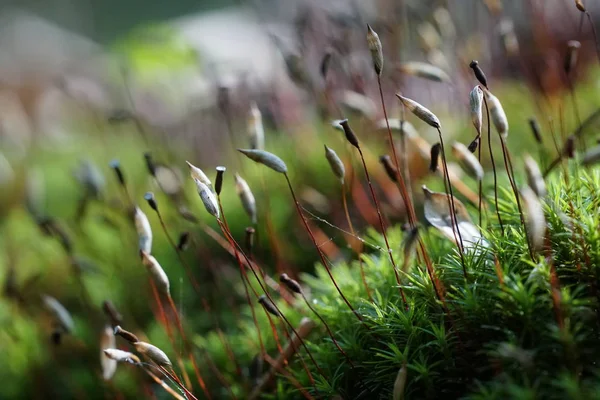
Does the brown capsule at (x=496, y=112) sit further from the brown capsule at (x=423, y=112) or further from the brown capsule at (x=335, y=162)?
the brown capsule at (x=335, y=162)

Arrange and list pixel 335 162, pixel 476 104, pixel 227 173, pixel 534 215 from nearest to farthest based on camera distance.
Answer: pixel 534 215
pixel 476 104
pixel 335 162
pixel 227 173

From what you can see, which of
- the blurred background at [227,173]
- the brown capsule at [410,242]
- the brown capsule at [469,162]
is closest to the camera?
the brown capsule at [410,242]

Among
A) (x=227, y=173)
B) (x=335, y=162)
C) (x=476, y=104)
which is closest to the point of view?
(x=476, y=104)

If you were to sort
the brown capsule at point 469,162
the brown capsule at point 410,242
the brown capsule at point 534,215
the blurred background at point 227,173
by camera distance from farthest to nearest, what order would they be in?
the blurred background at point 227,173 → the brown capsule at point 469,162 → the brown capsule at point 410,242 → the brown capsule at point 534,215

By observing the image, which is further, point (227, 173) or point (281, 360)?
point (227, 173)

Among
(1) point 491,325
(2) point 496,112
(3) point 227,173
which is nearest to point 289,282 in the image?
(1) point 491,325

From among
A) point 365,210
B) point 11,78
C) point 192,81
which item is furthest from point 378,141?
point 11,78

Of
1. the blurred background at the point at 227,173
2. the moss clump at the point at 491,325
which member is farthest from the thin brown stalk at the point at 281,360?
the blurred background at the point at 227,173

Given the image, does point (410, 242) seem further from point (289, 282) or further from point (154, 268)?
point (154, 268)

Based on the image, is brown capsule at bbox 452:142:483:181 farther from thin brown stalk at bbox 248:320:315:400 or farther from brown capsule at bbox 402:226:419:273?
thin brown stalk at bbox 248:320:315:400

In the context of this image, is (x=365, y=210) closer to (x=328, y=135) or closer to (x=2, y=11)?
(x=328, y=135)

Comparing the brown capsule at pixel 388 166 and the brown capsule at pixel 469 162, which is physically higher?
the brown capsule at pixel 469 162
